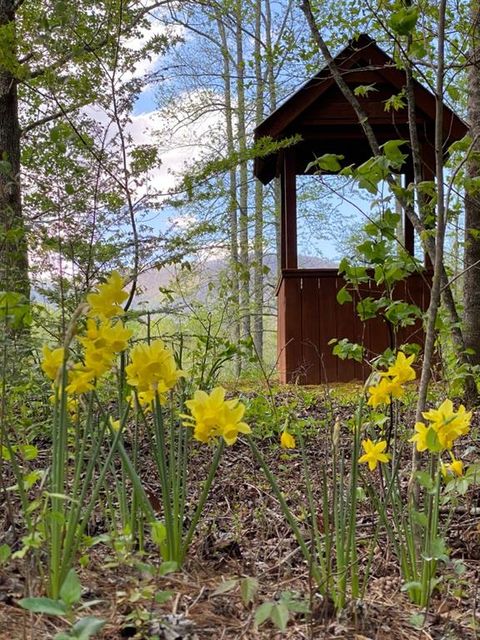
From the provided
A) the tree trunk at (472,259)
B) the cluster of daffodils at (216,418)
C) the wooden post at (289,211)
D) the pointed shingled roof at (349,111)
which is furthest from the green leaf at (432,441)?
the wooden post at (289,211)

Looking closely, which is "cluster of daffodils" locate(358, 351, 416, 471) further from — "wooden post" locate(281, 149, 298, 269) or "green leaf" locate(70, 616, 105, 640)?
"wooden post" locate(281, 149, 298, 269)

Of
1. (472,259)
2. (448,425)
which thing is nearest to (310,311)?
(472,259)

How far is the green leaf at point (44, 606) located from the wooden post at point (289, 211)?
5.75 m

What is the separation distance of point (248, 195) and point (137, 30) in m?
11.3

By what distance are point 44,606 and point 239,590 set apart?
59 centimetres

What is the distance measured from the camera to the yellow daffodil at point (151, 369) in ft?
3.88

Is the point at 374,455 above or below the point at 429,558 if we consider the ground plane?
above

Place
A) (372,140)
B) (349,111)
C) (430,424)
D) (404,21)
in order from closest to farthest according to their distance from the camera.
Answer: (430,424), (404,21), (372,140), (349,111)

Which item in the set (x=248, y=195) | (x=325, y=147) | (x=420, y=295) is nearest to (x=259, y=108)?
(x=248, y=195)

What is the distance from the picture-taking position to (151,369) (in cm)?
118

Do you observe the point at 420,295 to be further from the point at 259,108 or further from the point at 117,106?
the point at 259,108

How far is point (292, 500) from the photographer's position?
228 cm

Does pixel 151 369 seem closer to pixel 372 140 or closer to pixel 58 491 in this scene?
pixel 58 491

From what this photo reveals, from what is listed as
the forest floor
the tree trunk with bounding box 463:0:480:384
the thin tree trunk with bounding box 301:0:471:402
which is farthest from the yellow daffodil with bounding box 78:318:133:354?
the tree trunk with bounding box 463:0:480:384
